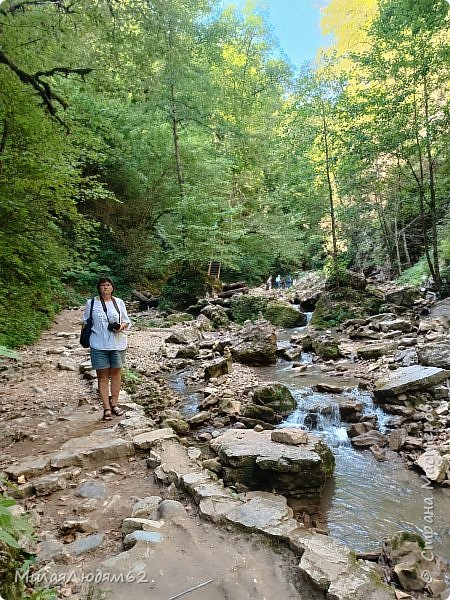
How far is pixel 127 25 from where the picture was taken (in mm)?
6898

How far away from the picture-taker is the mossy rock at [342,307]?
39.2 ft

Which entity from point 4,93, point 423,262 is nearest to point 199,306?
point 423,262

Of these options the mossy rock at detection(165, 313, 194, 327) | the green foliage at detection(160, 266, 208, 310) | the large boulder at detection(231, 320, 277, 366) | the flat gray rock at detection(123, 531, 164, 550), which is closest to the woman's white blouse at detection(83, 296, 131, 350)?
the flat gray rock at detection(123, 531, 164, 550)

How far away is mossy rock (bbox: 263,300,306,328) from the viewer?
12.8m

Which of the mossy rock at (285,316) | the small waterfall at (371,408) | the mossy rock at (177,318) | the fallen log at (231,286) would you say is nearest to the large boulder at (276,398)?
the small waterfall at (371,408)

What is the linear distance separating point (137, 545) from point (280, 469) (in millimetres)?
1705

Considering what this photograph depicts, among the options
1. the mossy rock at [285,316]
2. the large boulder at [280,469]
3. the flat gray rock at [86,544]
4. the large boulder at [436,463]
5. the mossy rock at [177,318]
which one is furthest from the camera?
the mossy rock at [177,318]

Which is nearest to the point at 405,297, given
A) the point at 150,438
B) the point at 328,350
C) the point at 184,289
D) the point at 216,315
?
the point at 328,350

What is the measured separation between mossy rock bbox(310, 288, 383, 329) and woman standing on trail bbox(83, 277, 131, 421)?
28.0 feet

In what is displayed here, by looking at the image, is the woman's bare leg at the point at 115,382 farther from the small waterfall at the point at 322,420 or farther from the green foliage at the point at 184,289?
the green foliage at the point at 184,289

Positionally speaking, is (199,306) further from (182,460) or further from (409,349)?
(182,460)

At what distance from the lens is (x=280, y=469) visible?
3.68m

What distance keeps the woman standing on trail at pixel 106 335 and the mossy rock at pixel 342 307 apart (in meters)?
8.54

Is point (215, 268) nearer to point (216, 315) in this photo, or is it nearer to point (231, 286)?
point (231, 286)
